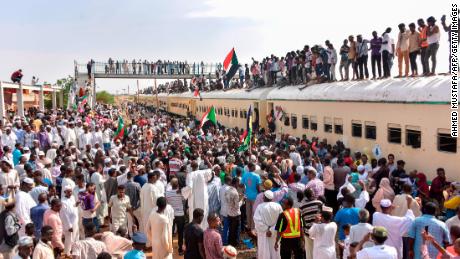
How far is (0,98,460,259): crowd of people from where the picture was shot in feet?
19.6

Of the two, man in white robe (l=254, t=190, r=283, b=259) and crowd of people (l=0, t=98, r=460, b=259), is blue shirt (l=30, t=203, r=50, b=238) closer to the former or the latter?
crowd of people (l=0, t=98, r=460, b=259)

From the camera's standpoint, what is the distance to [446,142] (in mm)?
9547

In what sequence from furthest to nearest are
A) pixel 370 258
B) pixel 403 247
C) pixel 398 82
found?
pixel 398 82 < pixel 403 247 < pixel 370 258

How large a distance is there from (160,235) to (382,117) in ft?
23.7

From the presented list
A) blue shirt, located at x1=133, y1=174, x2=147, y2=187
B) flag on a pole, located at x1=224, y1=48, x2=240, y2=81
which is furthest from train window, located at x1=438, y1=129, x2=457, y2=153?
flag on a pole, located at x1=224, y1=48, x2=240, y2=81

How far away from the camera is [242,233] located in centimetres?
1031

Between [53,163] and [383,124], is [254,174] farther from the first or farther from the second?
[53,163]

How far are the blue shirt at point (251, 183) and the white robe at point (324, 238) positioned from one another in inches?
108

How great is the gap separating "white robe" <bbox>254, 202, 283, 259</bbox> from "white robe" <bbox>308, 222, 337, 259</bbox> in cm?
93

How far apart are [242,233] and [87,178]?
3.59 meters

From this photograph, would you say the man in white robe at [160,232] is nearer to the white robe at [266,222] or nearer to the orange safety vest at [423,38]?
the white robe at [266,222]

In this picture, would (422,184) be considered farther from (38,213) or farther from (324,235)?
(38,213)

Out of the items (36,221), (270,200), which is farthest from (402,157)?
(36,221)

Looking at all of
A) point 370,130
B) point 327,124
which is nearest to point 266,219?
point 370,130
